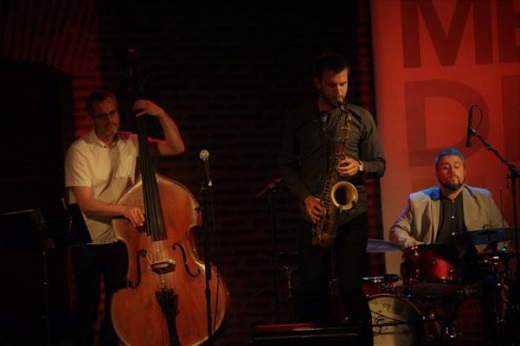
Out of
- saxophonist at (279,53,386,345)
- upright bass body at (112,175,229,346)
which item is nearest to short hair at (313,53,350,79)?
saxophonist at (279,53,386,345)

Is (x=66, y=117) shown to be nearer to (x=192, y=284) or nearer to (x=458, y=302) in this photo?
(x=192, y=284)

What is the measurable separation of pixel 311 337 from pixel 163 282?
100 cm

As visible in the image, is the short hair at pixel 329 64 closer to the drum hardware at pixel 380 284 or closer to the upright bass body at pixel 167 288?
the upright bass body at pixel 167 288

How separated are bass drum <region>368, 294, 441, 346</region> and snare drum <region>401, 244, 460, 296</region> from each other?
0.50 feet

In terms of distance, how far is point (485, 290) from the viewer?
A: 20.1 ft

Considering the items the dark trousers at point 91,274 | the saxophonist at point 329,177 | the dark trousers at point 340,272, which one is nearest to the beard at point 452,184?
the saxophonist at point 329,177

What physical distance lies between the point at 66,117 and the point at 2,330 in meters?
1.74

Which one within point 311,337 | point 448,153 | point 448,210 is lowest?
point 311,337

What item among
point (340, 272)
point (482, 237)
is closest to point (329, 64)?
point (340, 272)

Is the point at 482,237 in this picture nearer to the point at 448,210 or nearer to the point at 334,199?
the point at 448,210

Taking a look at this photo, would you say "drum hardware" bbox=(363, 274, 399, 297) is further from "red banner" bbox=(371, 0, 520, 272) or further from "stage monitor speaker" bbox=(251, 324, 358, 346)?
"stage monitor speaker" bbox=(251, 324, 358, 346)

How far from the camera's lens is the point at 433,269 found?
589 cm

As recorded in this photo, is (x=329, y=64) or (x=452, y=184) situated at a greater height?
Result: (x=329, y=64)

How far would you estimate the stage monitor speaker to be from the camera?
14.8 ft
